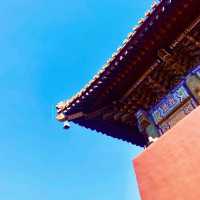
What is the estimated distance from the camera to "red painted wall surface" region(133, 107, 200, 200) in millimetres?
3931

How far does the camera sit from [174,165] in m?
4.25

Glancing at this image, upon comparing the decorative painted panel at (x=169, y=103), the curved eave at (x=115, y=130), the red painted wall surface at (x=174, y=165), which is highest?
the curved eave at (x=115, y=130)

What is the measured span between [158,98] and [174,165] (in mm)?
2059

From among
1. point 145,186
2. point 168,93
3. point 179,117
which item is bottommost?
point 145,186

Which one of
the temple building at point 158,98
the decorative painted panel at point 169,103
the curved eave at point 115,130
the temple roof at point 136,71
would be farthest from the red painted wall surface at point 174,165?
the curved eave at point 115,130

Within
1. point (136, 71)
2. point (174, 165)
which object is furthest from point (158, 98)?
point (174, 165)

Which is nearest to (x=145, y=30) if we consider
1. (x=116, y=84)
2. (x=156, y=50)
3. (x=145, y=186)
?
(x=156, y=50)

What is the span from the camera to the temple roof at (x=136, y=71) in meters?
5.14

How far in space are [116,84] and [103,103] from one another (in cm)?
61

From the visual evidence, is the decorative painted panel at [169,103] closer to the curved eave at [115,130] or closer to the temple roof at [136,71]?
the temple roof at [136,71]

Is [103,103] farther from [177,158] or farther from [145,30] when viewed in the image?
[177,158]

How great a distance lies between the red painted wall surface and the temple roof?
64.3 inches

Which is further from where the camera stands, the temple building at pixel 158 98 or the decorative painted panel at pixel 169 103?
the decorative painted panel at pixel 169 103

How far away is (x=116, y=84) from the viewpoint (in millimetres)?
6004
